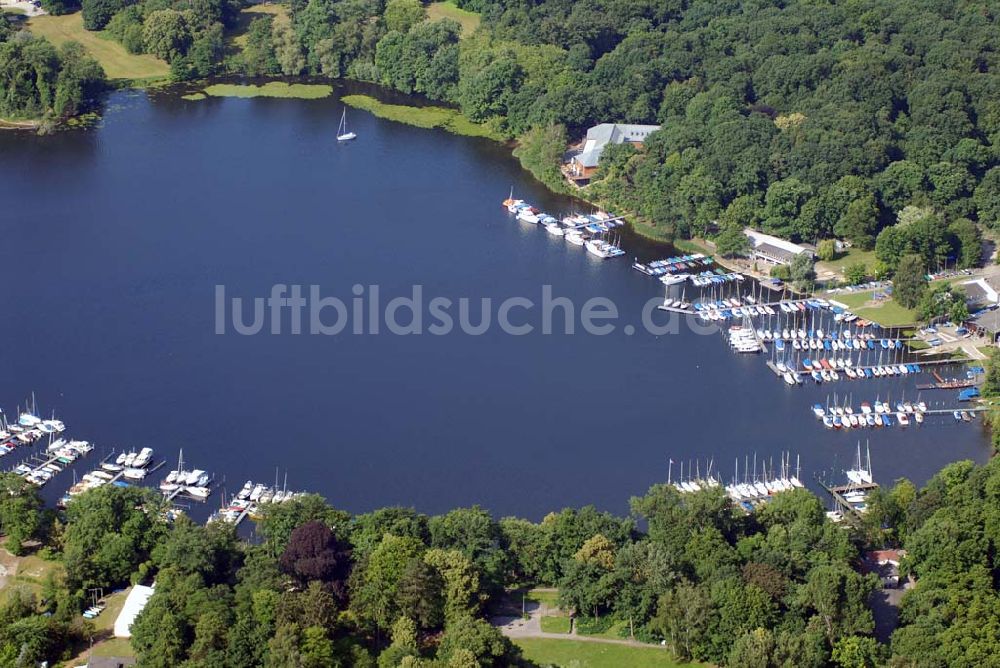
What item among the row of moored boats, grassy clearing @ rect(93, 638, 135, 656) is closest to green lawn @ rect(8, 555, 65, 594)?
grassy clearing @ rect(93, 638, 135, 656)

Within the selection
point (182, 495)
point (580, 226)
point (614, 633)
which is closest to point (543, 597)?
point (614, 633)

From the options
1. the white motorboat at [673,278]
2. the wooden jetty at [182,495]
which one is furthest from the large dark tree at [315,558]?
the white motorboat at [673,278]

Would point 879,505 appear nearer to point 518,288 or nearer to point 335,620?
point 335,620

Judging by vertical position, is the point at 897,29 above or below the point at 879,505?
above

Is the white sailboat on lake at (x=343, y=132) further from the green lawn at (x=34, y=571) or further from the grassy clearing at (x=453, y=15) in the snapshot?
the green lawn at (x=34, y=571)

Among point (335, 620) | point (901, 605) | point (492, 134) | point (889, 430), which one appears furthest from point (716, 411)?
point (492, 134)

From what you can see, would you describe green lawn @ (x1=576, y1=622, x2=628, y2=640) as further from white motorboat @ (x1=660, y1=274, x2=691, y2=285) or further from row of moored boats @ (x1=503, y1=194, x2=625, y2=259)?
row of moored boats @ (x1=503, y1=194, x2=625, y2=259)

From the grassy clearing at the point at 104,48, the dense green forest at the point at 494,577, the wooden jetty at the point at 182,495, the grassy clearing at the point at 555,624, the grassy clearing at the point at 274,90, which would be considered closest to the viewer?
the dense green forest at the point at 494,577
